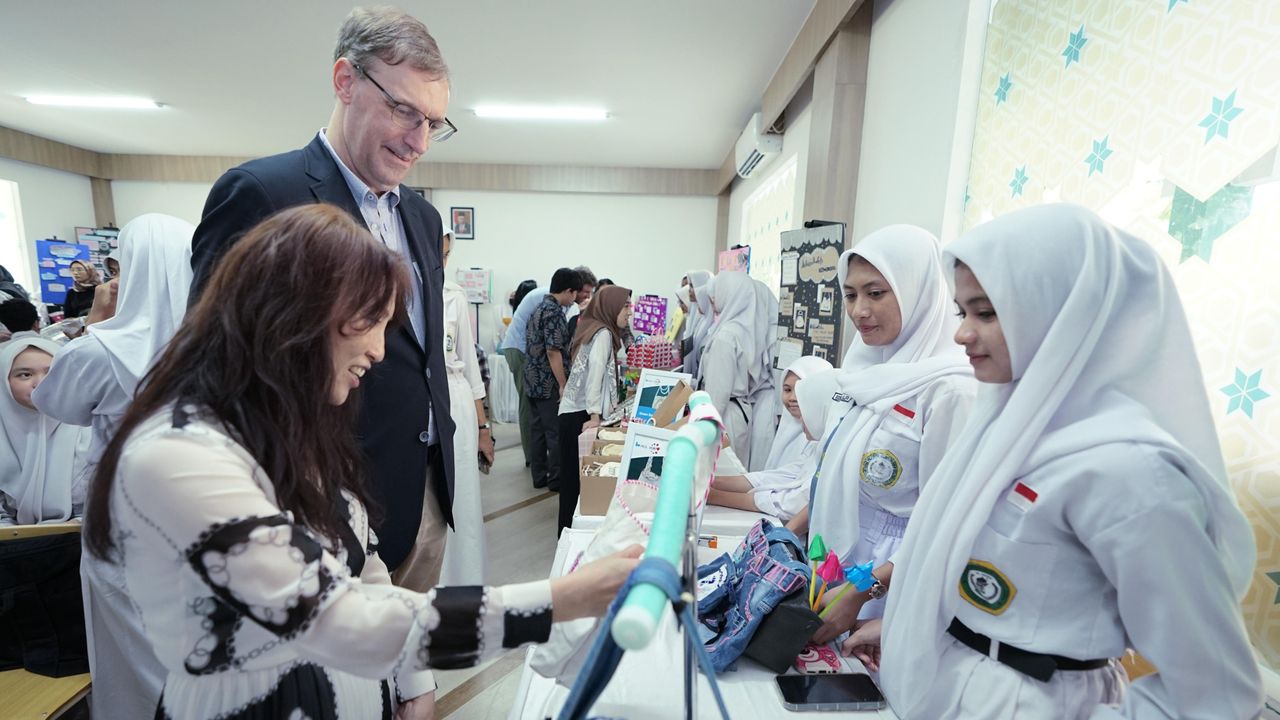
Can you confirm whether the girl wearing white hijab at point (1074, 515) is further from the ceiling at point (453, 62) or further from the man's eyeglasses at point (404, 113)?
the ceiling at point (453, 62)

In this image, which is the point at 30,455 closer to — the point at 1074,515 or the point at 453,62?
the point at 1074,515

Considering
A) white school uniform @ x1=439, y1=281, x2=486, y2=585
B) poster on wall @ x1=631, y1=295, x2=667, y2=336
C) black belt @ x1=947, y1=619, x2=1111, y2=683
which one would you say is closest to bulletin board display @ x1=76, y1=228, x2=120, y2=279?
poster on wall @ x1=631, y1=295, x2=667, y2=336

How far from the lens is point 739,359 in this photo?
3.15 meters

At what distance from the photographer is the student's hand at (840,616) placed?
43.8 inches

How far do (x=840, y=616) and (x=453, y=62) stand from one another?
173 inches

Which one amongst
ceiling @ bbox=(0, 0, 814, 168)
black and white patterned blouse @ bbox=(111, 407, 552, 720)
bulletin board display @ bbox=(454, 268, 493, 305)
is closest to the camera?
black and white patterned blouse @ bbox=(111, 407, 552, 720)

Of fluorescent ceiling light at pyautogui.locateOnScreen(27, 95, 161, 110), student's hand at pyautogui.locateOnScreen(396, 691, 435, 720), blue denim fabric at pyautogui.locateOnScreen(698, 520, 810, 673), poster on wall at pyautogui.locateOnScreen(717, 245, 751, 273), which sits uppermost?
fluorescent ceiling light at pyautogui.locateOnScreen(27, 95, 161, 110)

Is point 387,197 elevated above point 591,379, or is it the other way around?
point 387,197

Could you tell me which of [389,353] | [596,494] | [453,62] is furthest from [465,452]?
[453,62]

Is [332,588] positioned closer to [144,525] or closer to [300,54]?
[144,525]

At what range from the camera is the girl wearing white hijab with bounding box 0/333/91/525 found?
1735 millimetres

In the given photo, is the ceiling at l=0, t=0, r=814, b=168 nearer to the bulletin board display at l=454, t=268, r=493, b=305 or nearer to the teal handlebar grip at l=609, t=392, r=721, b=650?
the bulletin board display at l=454, t=268, r=493, b=305

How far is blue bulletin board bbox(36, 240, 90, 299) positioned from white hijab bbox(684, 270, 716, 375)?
729 centimetres

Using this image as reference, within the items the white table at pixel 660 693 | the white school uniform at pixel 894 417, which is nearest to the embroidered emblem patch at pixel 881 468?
the white school uniform at pixel 894 417
